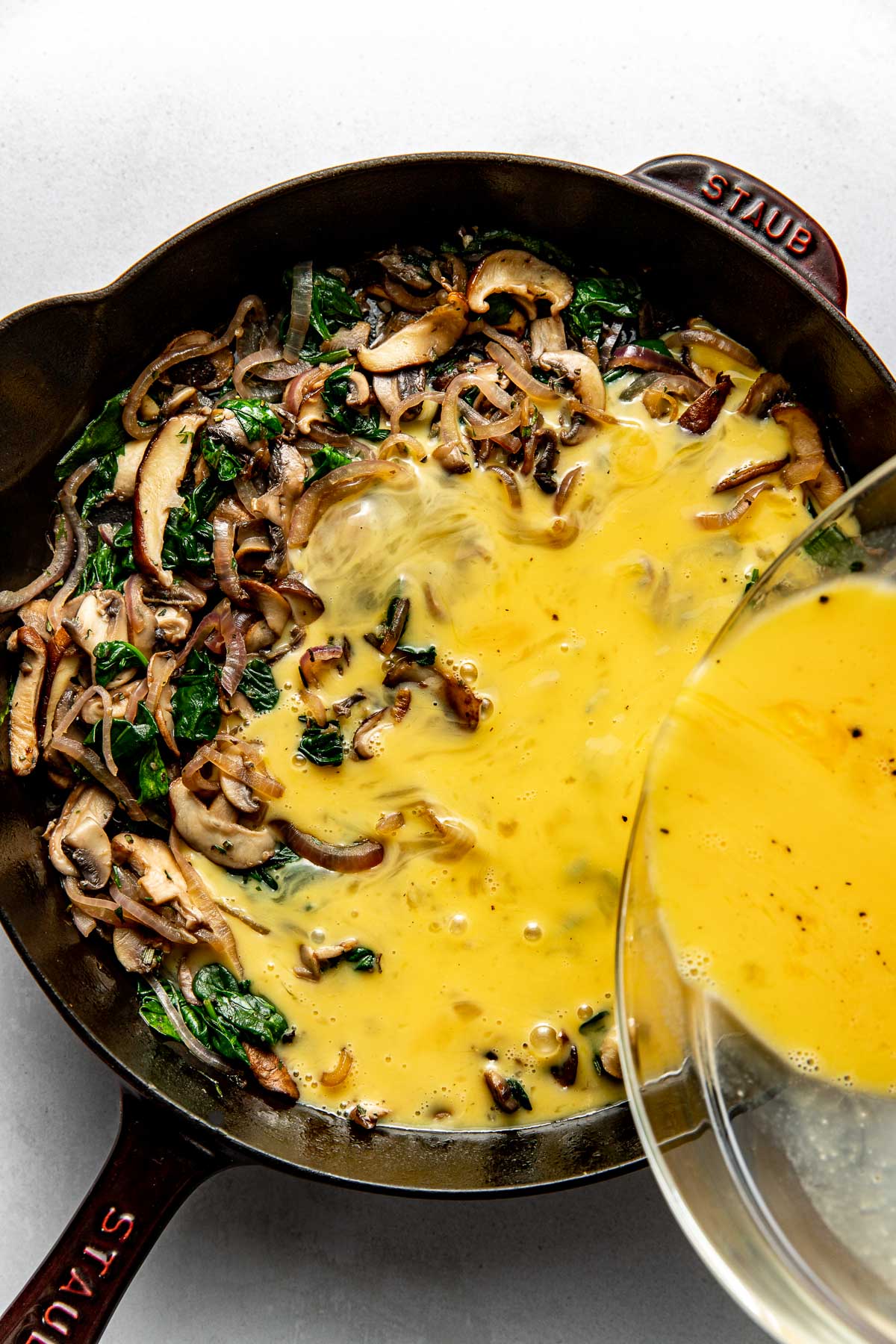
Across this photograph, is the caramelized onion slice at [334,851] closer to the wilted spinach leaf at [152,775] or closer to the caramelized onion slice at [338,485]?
the wilted spinach leaf at [152,775]

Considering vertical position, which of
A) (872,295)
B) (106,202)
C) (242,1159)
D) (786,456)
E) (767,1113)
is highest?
(872,295)

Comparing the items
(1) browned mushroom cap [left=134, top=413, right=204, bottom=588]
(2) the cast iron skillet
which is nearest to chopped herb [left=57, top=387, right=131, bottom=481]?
(2) the cast iron skillet

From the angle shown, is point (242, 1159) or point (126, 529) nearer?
point (242, 1159)

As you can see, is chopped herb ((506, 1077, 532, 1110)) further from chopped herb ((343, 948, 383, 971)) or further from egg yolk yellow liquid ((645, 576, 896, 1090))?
egg yolk yellow liquid ((645, 576, 896, 1090))

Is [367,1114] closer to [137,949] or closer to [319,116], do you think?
[137,949]

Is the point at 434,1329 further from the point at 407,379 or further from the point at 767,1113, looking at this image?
the point at 407,379

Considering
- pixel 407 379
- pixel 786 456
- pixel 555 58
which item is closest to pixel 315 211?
pixel 407 379
